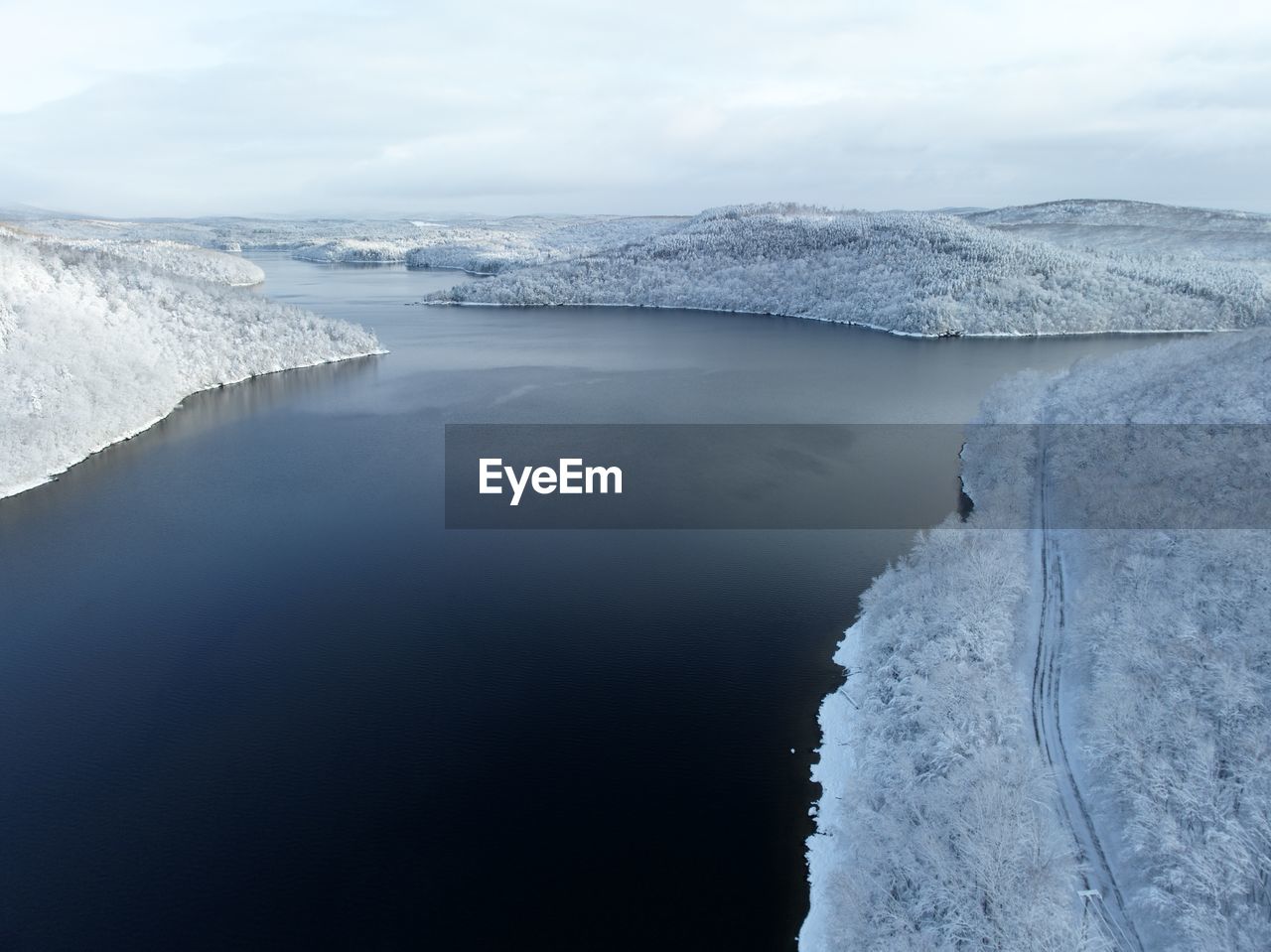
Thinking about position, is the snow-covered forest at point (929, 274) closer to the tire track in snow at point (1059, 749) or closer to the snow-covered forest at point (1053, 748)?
the tire track in snow at point (1059, 749)

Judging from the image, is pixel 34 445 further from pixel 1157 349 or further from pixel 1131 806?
pixel 1157 349

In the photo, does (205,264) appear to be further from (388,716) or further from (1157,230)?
(1157,230)

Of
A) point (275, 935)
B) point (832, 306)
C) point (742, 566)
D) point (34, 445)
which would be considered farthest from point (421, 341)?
point (275, 935)

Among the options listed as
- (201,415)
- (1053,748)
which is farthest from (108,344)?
(1053,748)

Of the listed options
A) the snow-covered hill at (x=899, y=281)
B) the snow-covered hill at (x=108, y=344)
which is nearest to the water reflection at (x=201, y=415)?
the snow-covered hill at (x=108, y=344)

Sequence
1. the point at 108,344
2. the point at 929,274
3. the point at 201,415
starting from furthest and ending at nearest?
the point at 929,274, the point at 201,415, the point at 108,344

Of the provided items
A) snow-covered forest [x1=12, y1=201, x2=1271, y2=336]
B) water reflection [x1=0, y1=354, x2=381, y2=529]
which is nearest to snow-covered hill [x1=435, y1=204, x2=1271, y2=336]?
snow-covered forest [x1=12, y1=201, x2=1271, y2=336]

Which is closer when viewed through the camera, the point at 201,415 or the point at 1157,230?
the point at 201,415

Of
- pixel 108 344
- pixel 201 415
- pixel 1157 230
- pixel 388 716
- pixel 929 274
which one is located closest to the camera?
pixel 388 716
